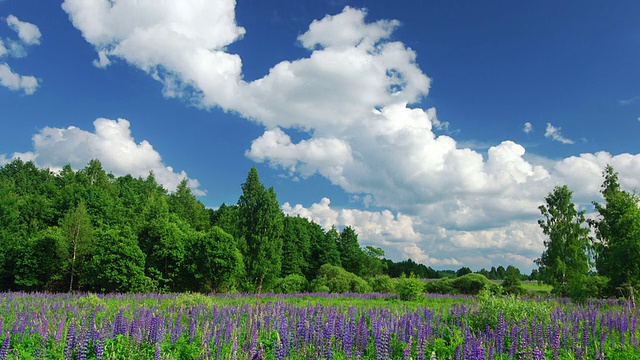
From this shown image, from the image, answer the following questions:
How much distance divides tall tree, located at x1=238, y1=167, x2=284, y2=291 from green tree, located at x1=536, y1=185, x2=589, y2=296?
1001 inches

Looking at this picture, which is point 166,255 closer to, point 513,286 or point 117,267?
point 117,267

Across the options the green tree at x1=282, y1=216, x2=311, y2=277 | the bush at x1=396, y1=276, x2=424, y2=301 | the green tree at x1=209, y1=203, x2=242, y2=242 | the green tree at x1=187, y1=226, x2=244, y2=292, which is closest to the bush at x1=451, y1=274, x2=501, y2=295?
the bush at x1=396, y1=276, x2=424, y2=301

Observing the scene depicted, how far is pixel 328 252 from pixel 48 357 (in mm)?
53064

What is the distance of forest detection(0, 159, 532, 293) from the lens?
99.9 ft

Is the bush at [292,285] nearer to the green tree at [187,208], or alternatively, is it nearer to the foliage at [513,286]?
the foliage at [513,286]

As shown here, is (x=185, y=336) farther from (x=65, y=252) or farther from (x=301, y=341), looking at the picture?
(x=65, y=252)

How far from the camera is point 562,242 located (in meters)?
36.9

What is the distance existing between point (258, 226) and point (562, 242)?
2883cm

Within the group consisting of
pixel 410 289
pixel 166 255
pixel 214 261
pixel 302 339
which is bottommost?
pixel 410 289

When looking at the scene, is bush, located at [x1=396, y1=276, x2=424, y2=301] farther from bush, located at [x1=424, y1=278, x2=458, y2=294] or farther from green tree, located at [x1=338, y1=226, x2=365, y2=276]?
green tree, located at [x1=338, y1=226, x2=365, y2=276]

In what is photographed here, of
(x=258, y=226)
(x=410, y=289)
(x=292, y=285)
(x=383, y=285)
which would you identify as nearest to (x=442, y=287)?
(x=383, y=285)

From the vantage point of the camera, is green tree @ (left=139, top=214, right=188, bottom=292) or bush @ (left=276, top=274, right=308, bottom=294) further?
bush @ (left=276, top=274, right=308, bottom=294)

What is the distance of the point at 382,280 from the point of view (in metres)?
38.9

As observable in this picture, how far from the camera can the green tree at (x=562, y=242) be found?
35188mm
